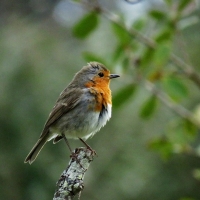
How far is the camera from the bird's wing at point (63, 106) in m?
4.90

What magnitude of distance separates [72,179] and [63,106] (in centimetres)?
210

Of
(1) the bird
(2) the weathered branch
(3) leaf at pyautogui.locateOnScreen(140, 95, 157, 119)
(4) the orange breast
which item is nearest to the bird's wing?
(1) the bird

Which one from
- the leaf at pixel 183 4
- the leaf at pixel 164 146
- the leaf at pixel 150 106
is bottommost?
the leaf at pixel 164 146

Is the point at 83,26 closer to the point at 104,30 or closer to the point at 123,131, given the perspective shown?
the point at 123,131

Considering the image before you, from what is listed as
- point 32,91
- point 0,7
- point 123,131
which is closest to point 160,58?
point 32,91

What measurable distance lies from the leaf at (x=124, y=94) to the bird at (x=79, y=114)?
266mm

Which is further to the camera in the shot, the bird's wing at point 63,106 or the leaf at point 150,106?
the bird's wing at point 63,106

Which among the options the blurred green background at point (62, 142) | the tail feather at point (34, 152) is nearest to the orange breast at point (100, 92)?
the tail feather at point (34, 152)

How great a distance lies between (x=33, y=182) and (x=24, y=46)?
174cm

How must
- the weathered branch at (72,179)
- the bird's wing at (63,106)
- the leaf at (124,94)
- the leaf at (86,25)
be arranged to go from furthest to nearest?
the bird's wing at (63,106) < the leaf at (124,94) < the leaf at (86,25) < the weathered branch at (72,179)

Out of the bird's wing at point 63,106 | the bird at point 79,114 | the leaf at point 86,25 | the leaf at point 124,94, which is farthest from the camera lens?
the bird's wing at point 63,106

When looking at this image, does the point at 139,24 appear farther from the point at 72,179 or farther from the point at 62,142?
the point at 62,142

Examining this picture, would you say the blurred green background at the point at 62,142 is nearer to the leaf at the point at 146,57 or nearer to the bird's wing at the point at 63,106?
the bird's wing at the point at 63,106

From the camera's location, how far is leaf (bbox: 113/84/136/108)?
452 cm
